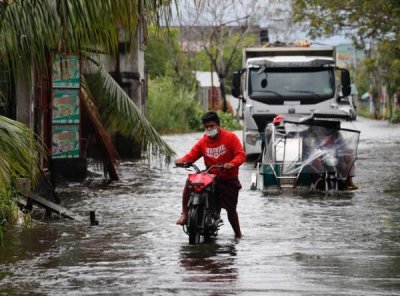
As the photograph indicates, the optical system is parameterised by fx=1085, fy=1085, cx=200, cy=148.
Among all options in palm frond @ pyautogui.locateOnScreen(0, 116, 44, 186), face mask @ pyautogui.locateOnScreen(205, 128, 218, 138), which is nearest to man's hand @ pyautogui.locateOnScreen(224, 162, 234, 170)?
face mask @ pyautogui.locateOnScreen(205, 128, 218, 138)

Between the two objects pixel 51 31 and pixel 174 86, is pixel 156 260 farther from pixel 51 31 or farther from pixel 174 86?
pixel 174 86

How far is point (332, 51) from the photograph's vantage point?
1249 inches

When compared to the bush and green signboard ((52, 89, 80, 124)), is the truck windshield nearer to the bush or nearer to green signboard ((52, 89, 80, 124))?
green signboard ((52, 89, 80, 124))

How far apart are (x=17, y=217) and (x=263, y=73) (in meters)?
14.4

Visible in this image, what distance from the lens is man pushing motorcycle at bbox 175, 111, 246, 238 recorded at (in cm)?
1320

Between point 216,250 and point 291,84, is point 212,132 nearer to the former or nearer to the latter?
point 216,250

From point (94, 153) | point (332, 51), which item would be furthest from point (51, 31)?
point (332, 51)

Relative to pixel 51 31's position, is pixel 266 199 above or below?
below

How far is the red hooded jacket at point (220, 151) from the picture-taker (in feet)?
43.6

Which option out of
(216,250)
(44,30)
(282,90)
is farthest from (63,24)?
(282,90)

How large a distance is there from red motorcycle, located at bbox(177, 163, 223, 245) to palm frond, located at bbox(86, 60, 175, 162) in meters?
7.37

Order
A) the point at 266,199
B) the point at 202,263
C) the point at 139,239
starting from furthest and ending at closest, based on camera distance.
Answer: the point at 266,199 → the point at 139,239 → the point at 202,263

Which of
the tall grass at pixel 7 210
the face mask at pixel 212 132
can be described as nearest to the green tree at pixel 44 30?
the tall grass at pixel 7 210

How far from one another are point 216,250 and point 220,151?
137 cm
